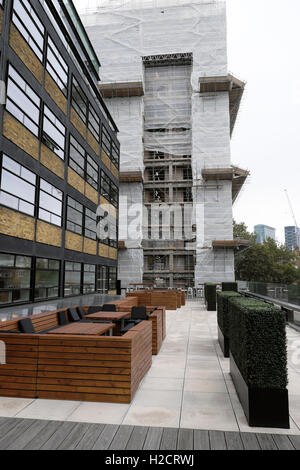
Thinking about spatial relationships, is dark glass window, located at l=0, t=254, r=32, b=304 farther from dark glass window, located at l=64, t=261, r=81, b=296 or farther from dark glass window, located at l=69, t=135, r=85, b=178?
dark glass window, located at l=69, t=135, r=85, b=178

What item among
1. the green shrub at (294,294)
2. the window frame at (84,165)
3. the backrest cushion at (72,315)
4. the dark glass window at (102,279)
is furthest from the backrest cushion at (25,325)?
the dark glass window at (102,279)

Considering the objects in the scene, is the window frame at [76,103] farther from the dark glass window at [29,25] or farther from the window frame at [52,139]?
the dark glass window at [29,25]

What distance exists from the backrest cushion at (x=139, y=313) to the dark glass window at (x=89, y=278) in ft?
36.0

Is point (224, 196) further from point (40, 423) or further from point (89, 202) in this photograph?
point (40, 423)

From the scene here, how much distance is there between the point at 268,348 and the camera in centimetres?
405

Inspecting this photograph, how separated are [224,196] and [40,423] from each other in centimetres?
3169

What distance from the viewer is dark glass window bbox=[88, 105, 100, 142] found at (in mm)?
20844

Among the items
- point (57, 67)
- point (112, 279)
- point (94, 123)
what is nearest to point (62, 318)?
point (57, 67)

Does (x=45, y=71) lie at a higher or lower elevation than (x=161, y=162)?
lower

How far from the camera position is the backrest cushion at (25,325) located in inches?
250

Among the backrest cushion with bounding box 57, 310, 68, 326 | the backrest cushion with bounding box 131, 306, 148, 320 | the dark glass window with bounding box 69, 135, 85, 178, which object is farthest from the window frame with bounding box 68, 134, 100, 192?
the backrest cushion with bounding box 131, 306, 148, 320

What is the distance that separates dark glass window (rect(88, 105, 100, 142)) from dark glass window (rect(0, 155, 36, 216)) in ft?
30.3
